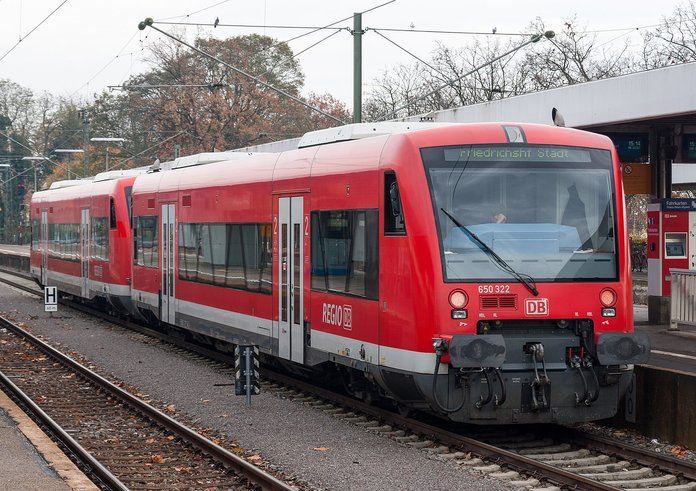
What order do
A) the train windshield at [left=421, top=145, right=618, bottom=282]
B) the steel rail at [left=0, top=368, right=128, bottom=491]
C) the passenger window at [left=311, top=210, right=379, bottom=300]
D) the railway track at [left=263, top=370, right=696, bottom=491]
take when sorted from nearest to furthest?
the railway track at [left=263, top=370, right=696, bottom=491], the steel rail at [left=0, top=368, right=128, bottom=491], the train windshield at [left=421, top=145, right=618, bottom=282], the passenger window at [left=311, top=210, right=379, bottom=300]

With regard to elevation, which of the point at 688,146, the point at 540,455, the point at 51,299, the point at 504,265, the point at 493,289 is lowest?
the point at 540,455

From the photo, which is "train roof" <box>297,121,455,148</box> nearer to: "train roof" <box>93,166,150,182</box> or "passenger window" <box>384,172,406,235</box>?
"passenger window" <box>384,172,406,235</box>

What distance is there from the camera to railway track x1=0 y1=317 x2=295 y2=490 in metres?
10.5

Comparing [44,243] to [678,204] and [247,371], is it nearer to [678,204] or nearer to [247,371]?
[678,204]

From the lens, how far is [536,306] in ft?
37.5

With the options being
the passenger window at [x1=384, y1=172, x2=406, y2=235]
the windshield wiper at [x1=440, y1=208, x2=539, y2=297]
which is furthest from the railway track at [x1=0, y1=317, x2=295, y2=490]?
the windshield wiper at [x1=440, y1=208, x2=539, y2=297]

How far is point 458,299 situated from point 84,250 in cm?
2034

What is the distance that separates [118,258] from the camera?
26234mm

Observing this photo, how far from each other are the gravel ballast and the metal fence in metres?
7.02

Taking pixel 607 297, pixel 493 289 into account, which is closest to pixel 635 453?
pixel 607 297

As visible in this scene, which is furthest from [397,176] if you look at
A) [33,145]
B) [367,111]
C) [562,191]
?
[33,145]

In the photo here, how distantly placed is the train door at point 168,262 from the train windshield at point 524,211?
10456mm

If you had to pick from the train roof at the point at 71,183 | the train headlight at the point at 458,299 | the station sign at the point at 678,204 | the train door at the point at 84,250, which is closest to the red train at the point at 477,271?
the train headlight at the point at 458,299

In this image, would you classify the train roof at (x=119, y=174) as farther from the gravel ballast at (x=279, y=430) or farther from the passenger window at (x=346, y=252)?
the passenger window at (x=346, y=252)
